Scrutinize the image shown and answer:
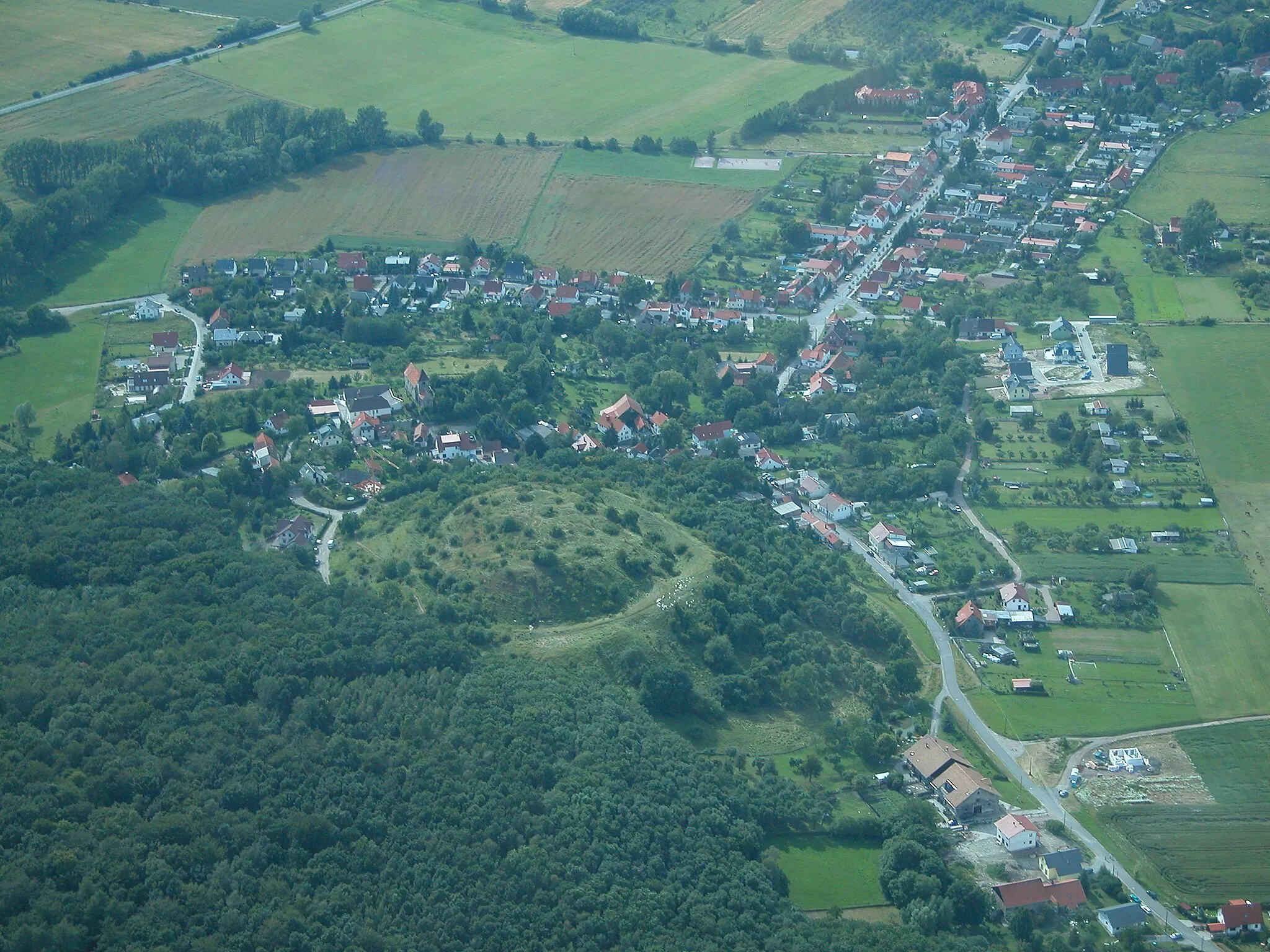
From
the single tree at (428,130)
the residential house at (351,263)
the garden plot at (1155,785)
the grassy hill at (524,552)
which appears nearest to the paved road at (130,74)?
the single tree at (428,130)

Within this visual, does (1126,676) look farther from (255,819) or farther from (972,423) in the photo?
(255,819)

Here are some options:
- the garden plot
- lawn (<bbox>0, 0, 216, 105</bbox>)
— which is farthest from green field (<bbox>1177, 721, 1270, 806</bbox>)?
lawn (<bbox>0, 0, 216, 105</bbox>)

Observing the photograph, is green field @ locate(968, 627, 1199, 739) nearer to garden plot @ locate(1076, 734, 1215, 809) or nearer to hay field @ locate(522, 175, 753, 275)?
garden plot @ locate(1076, 734, 1215, 809)

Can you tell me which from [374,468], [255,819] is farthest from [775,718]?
[374,468]

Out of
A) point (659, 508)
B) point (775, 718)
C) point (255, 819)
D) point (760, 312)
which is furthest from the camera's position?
point (760, 312)

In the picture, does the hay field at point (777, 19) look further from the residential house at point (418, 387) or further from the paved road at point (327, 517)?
the paved road at point (327, 517)

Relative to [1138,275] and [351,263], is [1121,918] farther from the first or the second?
[351,263]
